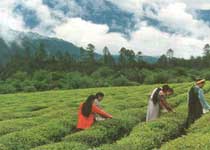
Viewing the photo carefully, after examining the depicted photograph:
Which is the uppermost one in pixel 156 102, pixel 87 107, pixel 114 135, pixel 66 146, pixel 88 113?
pixel 156 102

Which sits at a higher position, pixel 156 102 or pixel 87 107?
pixel 156 102

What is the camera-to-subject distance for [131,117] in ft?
87.6

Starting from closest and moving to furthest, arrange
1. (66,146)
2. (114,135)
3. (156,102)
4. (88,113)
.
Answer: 1. (66,146)
2. (114,135)
3. (88,113)
4. (156,102)

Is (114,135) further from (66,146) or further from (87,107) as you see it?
(66,146)

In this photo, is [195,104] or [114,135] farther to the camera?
[195,104]

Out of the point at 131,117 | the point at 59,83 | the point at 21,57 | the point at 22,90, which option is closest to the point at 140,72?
the point at 59,83

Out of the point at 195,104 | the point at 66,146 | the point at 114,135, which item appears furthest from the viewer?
the point at 195,104

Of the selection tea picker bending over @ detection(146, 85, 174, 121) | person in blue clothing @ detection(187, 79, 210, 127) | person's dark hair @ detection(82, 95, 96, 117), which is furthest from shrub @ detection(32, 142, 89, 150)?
tea picker bending over @ detection(146, 85, 174, 121)

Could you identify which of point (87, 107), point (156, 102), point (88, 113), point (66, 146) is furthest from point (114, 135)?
point (66, 146)

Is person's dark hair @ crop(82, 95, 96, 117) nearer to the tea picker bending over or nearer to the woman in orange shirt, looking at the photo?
the woman in orange shirt

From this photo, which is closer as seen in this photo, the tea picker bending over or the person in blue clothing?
the person in blue clothing

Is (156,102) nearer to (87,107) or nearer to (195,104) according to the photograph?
(195,104)

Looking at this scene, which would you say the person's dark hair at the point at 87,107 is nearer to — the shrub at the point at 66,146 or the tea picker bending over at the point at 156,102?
the tea picker bending over at the point at 156,102

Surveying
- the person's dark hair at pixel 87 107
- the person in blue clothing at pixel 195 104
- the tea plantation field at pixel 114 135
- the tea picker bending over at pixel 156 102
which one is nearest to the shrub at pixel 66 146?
the tea plantation field at pixel 114 135
